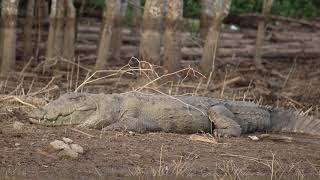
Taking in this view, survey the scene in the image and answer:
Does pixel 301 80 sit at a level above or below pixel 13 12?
below

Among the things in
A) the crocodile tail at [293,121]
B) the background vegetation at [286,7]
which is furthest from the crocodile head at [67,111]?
the background vegetation at [286,7]

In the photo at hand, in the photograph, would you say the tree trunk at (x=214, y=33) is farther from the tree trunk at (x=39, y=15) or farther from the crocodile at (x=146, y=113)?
the crocodile at (x=146, y=113)

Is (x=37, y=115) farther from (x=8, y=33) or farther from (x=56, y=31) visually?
(x=56, y=31)

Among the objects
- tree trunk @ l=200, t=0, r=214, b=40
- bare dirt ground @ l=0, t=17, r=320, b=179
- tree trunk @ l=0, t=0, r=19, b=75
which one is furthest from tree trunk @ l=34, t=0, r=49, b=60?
bare dirt ground @ l=0, t=17, r=320, b=179

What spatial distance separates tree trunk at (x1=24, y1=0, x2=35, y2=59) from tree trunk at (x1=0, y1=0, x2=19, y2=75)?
2329 mm

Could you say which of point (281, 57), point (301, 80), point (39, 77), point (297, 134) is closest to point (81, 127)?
point (297, 134)

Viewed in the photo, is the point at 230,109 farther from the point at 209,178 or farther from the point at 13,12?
the point at 13,12

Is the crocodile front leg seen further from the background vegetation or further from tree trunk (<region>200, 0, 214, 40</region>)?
the background vegetation

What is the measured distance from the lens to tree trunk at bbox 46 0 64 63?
1756cm

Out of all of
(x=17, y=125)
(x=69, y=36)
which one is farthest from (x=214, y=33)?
(x=17, y=125)

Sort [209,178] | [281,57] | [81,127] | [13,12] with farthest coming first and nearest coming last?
[281,57] < [13,12] < [81,127] < [209,178]

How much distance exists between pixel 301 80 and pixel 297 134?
750 centimetres

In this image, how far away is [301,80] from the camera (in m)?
18.8

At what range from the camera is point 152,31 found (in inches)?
531
